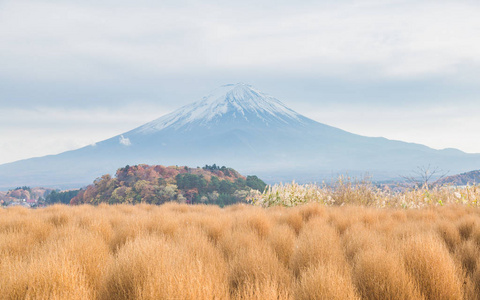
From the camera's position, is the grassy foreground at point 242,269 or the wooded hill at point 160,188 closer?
the grassy foreground at point 242,269

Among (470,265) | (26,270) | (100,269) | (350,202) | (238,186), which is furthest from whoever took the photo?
(238,186)

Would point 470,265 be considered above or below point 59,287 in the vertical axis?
below

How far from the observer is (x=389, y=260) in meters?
3.03

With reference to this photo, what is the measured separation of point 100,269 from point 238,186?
32.5m

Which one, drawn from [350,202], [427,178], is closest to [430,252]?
[350,202]

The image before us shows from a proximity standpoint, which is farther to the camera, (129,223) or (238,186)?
(238,186)

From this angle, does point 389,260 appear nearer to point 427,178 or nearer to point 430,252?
point 430,252

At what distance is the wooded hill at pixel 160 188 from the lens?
27.1 meters

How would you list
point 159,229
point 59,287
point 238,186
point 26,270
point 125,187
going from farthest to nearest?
point 238,186 < point 125,187 < point 159,229 < point 26,270 < point 59,287

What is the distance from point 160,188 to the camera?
92.9 feet

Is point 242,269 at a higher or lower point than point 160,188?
higher

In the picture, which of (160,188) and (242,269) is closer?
(242,269)

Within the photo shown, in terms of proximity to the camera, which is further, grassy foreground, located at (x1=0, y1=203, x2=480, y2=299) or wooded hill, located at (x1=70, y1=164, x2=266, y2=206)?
wooded hill, located at (x1=70, y1=164, x2=266, y2=206)

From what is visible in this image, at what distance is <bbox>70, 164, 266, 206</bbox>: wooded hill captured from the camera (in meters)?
27.1
